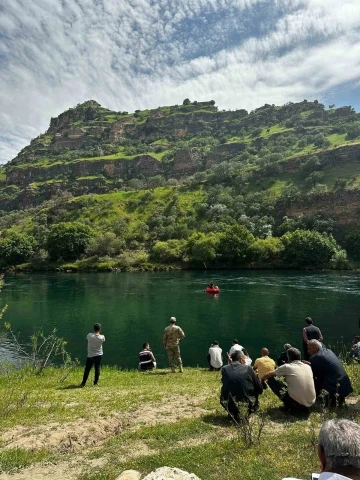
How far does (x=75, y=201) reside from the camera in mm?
137000

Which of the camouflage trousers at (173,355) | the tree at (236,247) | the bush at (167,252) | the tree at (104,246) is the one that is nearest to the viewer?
the camouflage trousers at (173,355)

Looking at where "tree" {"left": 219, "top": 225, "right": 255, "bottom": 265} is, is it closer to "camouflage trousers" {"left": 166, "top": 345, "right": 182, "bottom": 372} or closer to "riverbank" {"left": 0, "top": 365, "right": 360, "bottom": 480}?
"camouflage trousers" {"left": 166, "top": 345, "right": 182, "bottom": 372}

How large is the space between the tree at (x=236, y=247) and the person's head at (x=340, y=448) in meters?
88.2

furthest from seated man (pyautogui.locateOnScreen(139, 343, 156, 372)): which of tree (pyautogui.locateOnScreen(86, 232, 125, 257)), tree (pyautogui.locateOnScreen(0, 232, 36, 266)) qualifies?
tree (pyautogui.locateOnScreen(0, 232, 36, 266))

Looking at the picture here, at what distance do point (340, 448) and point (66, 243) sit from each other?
346 ft

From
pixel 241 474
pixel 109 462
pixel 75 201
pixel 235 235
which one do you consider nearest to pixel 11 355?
pixel 109 462

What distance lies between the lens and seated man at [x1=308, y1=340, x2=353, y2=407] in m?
9.27

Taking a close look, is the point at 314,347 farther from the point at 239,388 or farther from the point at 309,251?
the point at 309,251

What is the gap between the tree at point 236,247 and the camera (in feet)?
298

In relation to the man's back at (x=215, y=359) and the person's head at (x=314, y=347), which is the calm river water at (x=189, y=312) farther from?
the person's head at (x=314, y=347)

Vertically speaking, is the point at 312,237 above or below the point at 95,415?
above

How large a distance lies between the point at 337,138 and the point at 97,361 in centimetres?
18252

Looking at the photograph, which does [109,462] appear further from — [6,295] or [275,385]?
[6,295]

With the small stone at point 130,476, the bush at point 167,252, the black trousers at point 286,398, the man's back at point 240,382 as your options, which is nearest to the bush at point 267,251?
the bush at point 167,252
